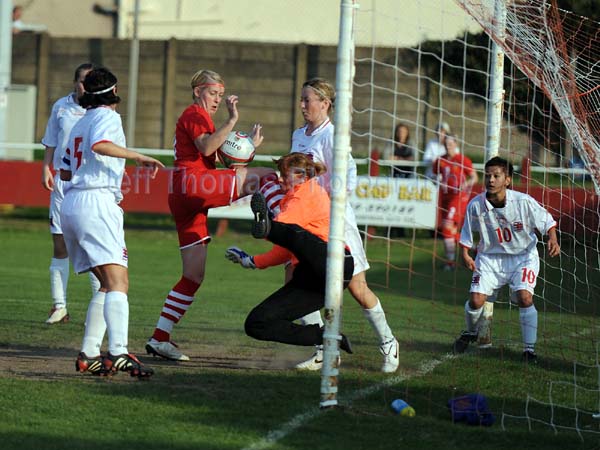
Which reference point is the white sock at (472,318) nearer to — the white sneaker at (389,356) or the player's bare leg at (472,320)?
the player's bare leg at (472,320)

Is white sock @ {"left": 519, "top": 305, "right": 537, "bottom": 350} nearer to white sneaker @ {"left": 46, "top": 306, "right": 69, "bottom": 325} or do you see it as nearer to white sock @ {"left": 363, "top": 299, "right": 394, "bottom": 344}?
white sock @ {"left": 363, "top": 299, "right": 394, "bottom": 344}

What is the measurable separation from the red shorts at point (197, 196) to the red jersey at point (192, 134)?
82mm

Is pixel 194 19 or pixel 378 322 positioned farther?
pixel 194 19

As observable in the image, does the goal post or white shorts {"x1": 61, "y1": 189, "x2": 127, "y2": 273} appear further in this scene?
white shorts {"x1": 61, "y1": 189, "x2": 127, "y2": 273}

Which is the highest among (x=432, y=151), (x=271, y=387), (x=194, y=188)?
(x=432, y=151)

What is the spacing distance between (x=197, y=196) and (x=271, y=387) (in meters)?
1.67

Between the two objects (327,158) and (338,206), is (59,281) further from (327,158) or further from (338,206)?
(338,206)

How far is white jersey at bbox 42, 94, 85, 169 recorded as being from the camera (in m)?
9.62

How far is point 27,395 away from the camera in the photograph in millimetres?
6598

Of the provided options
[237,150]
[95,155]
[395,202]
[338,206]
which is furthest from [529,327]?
[395,202]

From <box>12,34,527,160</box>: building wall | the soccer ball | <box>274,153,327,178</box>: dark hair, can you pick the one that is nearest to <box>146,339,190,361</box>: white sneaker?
the soccer ball

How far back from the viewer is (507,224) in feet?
29.6

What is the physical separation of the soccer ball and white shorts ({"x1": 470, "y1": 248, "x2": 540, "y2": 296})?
7.40ft

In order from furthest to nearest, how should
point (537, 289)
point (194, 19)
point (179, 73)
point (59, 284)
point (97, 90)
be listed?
point (194, 19) < point (179, 73) < point (537, 289) < point (59, 284) < point (97, 90)
